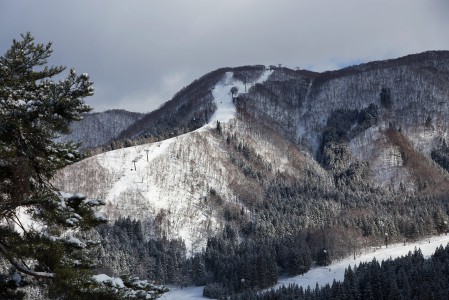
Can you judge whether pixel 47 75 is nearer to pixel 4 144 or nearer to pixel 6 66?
pixel 6 66

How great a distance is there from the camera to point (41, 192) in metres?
15.1

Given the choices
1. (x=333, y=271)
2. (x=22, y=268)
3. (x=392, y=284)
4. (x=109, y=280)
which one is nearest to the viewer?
(x=22, y=268)

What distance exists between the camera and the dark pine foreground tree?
558 inches

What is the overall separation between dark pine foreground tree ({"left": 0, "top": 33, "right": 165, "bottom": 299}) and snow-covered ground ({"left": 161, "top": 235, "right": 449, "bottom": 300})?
425 feet

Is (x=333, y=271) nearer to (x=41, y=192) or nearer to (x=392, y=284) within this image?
(x=392, y=284)

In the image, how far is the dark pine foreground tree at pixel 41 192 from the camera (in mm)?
14180

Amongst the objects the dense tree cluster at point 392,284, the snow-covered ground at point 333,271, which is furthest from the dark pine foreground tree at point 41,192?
the snow-covered ground at point 333,271

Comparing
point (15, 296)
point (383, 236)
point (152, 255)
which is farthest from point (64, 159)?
point (383, 236)

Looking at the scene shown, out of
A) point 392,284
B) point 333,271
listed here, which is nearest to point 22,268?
point 392,284

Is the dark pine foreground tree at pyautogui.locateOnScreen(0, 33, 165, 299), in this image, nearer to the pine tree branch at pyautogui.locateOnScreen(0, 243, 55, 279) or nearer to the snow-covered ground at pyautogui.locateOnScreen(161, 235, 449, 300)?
the pine tree branch at pyautogui.locateOnScreen(0, 243, 55, 279)

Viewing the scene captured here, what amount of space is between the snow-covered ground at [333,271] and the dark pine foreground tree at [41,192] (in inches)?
5101

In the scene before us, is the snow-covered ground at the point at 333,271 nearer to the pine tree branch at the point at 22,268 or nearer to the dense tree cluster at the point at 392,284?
the dense tree cluster at the point at 392,284

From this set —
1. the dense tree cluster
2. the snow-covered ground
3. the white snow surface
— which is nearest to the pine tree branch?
the white snow surface

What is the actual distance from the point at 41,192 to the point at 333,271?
147 m
